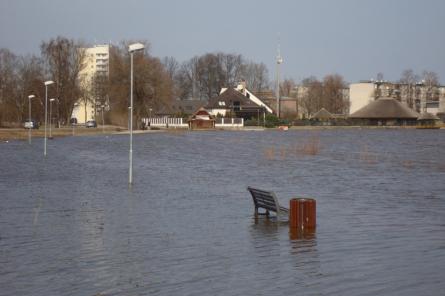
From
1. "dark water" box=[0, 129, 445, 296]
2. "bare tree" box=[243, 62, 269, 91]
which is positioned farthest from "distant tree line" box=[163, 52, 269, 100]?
"dark water" box=[0, 129, 445, 296]

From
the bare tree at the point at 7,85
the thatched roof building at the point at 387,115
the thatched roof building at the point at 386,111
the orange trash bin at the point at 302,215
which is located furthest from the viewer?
the thatched roof building at the point at 387,115

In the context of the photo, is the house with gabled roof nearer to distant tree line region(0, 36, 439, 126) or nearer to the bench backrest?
distant tree line region(0, 36, 439, 126)

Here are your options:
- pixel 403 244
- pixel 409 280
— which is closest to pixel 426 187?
pixel 403 244

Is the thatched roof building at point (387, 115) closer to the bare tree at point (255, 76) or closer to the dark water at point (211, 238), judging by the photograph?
the bare tree at point (255, 76)

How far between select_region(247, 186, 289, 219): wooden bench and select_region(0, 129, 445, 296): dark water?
48 centimetres

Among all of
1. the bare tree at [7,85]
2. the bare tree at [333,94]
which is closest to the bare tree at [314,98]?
the bare tree at [333,94]

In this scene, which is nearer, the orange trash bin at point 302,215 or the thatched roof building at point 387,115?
the orange trash bin at point 302,215

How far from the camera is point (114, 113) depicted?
12825 centimetres

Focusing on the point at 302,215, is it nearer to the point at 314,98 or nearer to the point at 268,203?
the point at 268,203

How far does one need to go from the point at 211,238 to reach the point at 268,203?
3.72 meters

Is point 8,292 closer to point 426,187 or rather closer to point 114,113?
point 426,187

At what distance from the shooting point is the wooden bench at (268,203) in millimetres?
19484

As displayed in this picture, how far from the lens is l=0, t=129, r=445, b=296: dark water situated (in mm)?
12148

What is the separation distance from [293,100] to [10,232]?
553 feet
